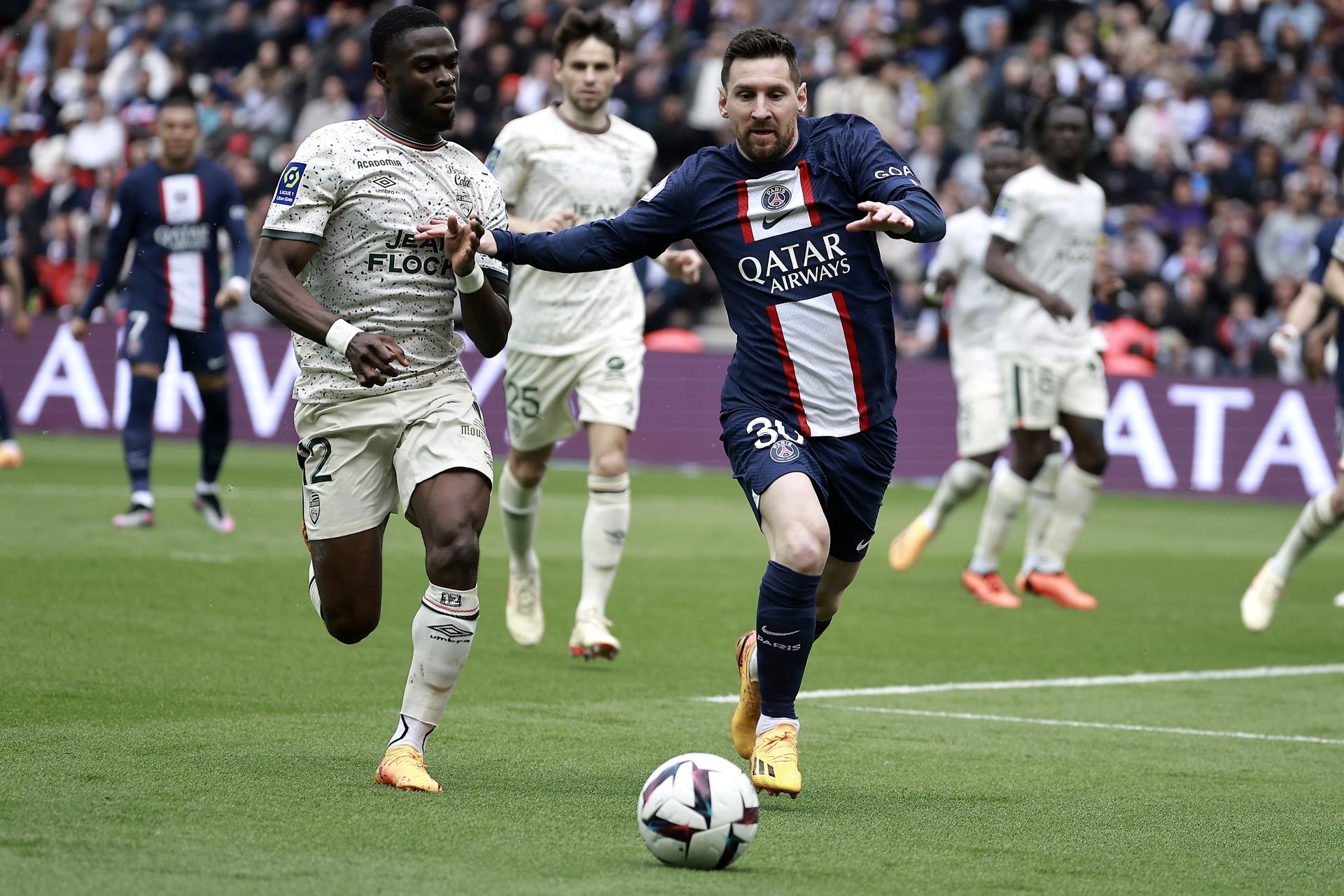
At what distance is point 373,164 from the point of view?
6004 mm

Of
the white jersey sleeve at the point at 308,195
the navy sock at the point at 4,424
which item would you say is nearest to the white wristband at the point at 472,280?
the white jersey sleeve at the point at 308,195

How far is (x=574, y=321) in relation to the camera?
29.8 ft

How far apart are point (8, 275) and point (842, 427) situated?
12.0m

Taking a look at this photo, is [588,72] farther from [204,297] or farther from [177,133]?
[204,297]

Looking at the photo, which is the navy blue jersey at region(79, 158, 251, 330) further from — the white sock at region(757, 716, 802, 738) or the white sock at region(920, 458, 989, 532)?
the white sock at region(757, 716, 802, 738)

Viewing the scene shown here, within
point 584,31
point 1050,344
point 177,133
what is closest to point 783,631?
point 584,31

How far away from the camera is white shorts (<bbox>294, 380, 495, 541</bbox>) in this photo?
19.6 feet

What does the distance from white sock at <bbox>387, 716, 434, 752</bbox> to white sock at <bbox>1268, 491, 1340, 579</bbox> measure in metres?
6.00

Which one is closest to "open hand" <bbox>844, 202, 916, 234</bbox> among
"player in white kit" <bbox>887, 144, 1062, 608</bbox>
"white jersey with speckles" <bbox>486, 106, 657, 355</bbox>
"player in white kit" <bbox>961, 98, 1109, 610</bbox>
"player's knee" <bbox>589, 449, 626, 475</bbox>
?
"player's knee" <bbox>589, 449, 626, 475</bbox>

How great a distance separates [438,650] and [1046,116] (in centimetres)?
702

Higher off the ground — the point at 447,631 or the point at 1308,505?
the point at 447,631

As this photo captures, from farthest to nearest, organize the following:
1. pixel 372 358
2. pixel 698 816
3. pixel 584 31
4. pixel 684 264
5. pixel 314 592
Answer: pixel 584 31 → pixel 684 264 → pixel 314 592 → pixel 372 358 → pixel 698 816

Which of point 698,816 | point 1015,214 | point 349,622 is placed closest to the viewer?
point 698,816

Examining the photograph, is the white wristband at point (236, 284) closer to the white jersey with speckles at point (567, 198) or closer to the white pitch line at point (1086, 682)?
the white jersey with speckles at point (567, 198)
